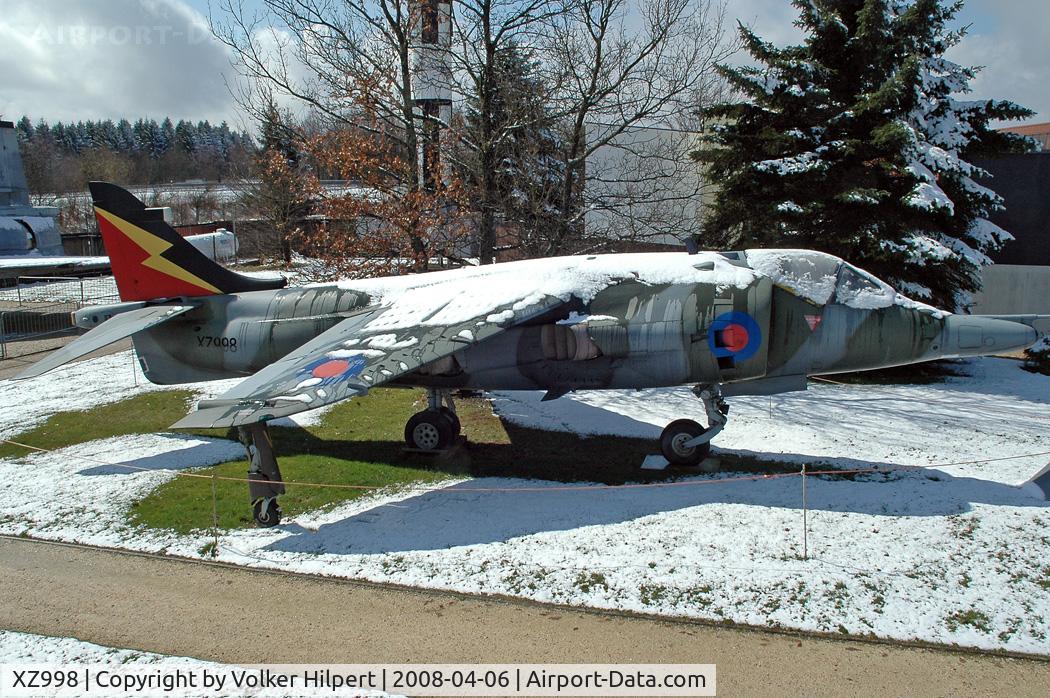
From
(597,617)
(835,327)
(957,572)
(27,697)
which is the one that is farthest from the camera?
(835,327)

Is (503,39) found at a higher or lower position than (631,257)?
higher

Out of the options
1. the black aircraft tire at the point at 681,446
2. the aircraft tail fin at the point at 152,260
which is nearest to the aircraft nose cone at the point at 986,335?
the black aircraft tire at the point at 681,446

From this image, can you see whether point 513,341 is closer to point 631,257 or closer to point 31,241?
point 631,257

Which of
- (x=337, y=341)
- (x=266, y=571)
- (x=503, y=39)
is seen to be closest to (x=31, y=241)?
(x=503, y=39)

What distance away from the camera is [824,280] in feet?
34.5

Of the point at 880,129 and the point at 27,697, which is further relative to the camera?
the point at 880,129

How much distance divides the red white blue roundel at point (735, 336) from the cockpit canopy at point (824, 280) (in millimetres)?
817

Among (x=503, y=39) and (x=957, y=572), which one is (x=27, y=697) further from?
(x=503, y=39)

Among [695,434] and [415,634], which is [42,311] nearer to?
[695,434]

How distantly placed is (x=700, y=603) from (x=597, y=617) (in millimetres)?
1129

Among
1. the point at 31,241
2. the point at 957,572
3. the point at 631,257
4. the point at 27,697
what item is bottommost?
the point at 27,697

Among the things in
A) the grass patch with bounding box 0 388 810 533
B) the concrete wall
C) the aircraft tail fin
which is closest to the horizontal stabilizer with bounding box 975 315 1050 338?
the grass patch with bounding box 0 388 810 533

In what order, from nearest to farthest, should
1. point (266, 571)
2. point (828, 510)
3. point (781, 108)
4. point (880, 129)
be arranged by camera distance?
point (266, 571) → point (828, 510) → point (880, 129) → point (781, 108)

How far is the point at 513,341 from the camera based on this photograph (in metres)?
11.2
